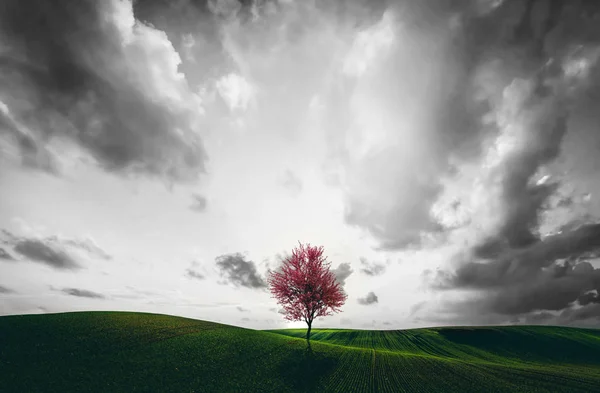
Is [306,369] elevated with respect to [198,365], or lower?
lower

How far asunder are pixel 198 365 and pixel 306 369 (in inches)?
398

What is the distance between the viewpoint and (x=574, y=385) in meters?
23.2

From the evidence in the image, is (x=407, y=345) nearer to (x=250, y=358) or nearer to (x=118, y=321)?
(x=250, y=358)

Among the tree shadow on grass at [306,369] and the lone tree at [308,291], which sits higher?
the lone tree at [308,291]

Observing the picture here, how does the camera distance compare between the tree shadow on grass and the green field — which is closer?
the green field

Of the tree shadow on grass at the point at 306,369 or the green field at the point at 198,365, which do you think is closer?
the green field at the point at 198,365

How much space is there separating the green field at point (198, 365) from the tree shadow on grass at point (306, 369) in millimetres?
92

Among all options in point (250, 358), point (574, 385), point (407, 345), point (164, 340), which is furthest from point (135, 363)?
point (407, 345)

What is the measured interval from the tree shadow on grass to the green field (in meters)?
0.09

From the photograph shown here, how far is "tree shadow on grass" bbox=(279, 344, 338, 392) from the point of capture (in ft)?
66.1

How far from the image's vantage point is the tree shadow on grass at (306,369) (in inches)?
793

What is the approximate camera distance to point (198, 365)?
70.9ft

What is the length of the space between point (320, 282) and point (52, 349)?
28.2m

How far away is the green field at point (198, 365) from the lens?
18.1m
